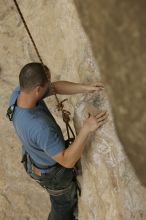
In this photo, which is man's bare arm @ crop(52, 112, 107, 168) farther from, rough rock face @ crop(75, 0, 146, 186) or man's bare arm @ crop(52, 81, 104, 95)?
rough rock face @ crop(75, 0, 146, 186)

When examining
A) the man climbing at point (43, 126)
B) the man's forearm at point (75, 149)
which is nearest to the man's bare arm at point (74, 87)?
the man climbing at point (43, 126)

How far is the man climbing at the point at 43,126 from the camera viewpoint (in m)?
2.04

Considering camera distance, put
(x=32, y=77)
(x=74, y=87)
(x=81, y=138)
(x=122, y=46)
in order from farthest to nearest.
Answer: (x=74, y=87) → (x=32, y=77) → (x=81, y=138) → (x=122, y=46)

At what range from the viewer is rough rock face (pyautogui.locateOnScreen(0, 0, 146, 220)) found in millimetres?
1940

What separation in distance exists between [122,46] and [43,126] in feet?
5.08

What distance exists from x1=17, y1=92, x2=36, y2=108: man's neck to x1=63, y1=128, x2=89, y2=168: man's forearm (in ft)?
1.15

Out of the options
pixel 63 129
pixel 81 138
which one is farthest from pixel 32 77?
pixel 63 129

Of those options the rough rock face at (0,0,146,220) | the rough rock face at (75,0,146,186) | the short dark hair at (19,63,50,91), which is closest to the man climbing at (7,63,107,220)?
the short dark hair at (19,63,50,91)

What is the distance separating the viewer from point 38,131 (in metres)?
2.12

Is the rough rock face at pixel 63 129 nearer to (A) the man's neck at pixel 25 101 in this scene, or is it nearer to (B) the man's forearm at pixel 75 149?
(B) the man's forearm at pixel 75 149

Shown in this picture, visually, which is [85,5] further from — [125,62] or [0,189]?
A: [0,189]

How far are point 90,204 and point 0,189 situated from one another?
6.16 ft

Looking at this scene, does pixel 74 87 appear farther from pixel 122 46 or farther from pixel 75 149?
pixel 122 46

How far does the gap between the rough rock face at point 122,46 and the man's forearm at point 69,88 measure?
5.14ft
